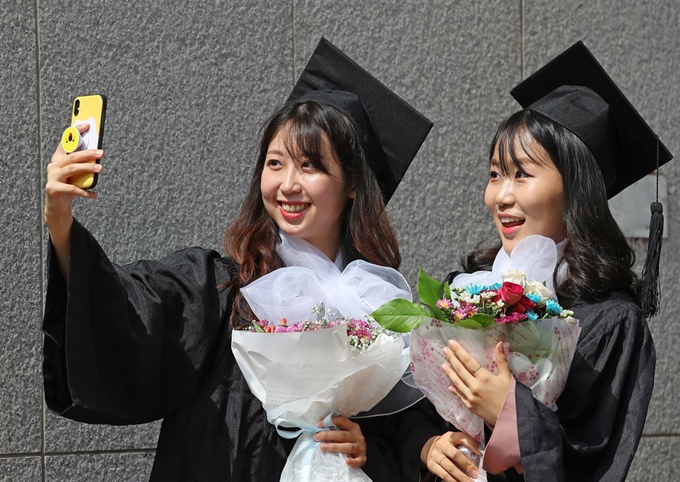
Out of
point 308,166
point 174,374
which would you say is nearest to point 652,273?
point 308,166

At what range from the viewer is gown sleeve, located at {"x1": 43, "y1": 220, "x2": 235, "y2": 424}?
2676 millimetres

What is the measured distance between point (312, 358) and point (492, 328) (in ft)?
1.56

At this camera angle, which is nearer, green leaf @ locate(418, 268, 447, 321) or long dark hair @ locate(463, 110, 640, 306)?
green leaf @ locate(418, 268, 447, 321)

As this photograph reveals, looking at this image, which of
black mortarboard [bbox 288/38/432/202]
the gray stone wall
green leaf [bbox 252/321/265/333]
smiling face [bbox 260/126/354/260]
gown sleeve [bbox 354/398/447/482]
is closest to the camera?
green leaf [bbox 252/321/265/333]

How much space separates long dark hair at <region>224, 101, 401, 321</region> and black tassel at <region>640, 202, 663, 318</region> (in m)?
0.78

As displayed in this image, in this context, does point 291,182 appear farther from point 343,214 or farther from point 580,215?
point 580,215

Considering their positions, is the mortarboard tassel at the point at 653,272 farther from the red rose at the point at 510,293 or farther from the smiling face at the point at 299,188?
the smiling face at the point at 299,188

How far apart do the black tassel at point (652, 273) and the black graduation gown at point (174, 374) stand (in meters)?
0.74

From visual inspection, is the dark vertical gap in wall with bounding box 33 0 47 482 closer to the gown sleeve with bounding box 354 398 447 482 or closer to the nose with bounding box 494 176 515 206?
the gown sleeve with bounding box 354 398 447 482

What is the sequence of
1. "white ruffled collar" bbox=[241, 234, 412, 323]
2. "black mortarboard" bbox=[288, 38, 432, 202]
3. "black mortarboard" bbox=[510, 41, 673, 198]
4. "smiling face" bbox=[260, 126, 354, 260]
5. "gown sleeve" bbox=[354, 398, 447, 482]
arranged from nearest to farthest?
"white ruffled collar" bbox=[241, 234, 412, 323], "gown sleeve" bbox=[354, 398, 447, 482], "smiling face" bbox=[260, 126, 354, 260], "black mortarboard" bbox=[510, 41, 673, 198], "black mortarboard" bbox=[288, 38, 432, 202]

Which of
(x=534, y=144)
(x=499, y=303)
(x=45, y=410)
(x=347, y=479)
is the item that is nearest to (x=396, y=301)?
(x=499, y=303)

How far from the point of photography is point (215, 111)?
4.31 meters

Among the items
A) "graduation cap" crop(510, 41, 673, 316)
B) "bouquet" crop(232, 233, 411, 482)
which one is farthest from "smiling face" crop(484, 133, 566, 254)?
"bouquet" crop(232, 233, 411, 482)

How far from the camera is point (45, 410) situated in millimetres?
3992
